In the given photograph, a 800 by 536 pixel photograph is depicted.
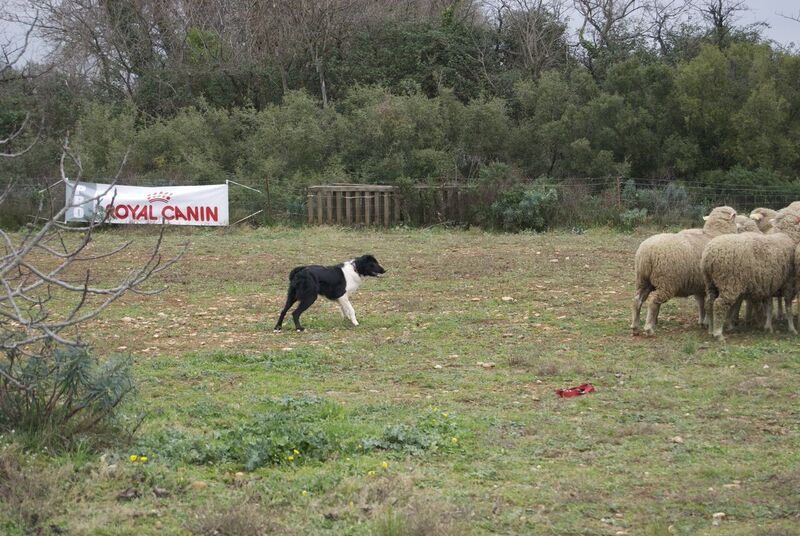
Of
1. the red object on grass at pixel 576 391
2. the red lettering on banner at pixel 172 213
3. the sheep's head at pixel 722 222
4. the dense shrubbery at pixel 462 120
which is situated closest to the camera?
the red object on grass at pixel 576 391

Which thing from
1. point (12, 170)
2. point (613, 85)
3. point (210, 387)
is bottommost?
point (210, 387)

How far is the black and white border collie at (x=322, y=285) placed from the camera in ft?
41.8

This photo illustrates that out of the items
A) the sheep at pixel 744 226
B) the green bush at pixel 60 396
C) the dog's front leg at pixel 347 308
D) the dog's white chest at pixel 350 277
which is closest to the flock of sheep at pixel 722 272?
the sheep at pixel 744 226

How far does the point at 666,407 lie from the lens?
28.5ft

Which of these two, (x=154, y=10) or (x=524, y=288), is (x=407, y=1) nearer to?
(x=154, y=10)

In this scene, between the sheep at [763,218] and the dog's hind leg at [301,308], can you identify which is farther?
the sheep at [763,218]

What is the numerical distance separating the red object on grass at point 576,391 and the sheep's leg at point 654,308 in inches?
118

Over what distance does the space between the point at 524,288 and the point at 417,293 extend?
1846mm

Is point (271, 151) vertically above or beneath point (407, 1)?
beneath

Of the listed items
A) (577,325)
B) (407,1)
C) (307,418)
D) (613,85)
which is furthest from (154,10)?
(307,418)

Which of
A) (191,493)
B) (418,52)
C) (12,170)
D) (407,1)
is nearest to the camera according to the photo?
(191,493)

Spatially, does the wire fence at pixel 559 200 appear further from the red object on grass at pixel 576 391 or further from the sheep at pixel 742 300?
the red object on grass at pixel 576 391

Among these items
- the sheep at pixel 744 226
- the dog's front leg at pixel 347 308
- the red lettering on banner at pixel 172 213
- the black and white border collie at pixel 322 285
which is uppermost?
the sheep at pixel 744 226

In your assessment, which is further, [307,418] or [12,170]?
[12,170]
